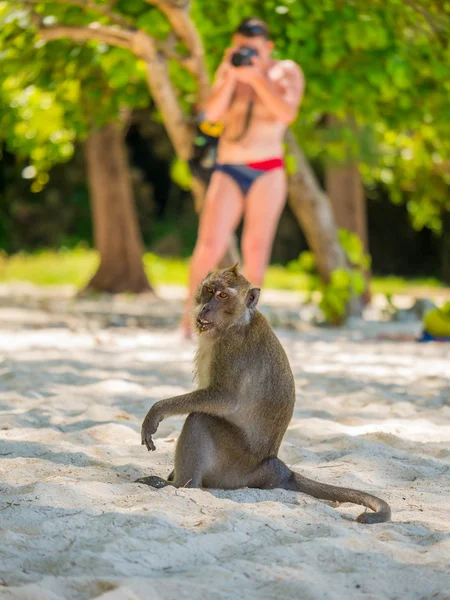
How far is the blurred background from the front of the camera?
9203 mm

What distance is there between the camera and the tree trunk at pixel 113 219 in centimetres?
1543

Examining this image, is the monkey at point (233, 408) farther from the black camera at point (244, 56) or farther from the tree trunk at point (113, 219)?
the tree trunk at point (113, 219)

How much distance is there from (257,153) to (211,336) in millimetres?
4460

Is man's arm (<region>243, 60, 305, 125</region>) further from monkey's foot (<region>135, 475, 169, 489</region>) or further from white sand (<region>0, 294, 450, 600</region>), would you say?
monkey's foot (<region>135, 475, 169, 489</region>)

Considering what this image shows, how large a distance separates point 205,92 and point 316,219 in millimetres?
2306

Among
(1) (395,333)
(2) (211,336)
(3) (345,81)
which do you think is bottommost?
(1) (395,333)

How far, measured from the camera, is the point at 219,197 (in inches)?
324

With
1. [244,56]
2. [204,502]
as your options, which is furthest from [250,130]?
[204,502]

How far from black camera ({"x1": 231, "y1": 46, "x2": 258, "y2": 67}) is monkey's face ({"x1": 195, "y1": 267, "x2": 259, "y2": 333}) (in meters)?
4.22

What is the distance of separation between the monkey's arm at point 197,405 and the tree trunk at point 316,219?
23.8ft

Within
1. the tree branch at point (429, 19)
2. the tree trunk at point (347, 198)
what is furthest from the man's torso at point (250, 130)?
the tree trunk at point (347, 198)

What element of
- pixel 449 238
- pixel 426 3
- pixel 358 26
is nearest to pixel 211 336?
pixel 358 26

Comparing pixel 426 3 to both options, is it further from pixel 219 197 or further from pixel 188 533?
pixel 188 533

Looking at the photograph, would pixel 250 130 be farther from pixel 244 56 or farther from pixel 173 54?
pixel 173 54
